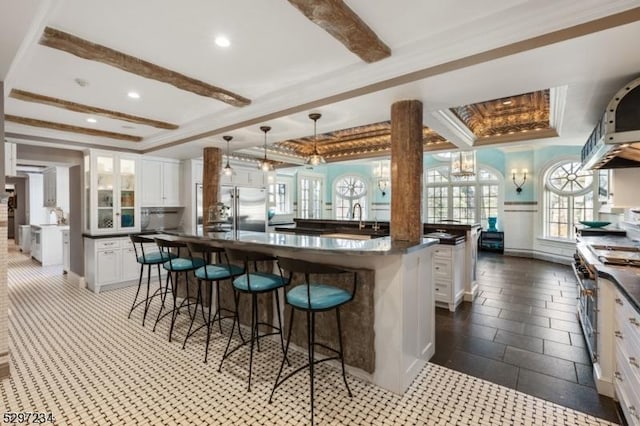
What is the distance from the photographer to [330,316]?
2666mm

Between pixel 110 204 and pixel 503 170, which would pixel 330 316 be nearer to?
pixel 110 204

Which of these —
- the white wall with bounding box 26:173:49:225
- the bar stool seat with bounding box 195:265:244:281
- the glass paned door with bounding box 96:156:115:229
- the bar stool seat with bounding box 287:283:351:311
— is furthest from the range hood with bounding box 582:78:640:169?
the white wall with bounding box 26:173:49:225

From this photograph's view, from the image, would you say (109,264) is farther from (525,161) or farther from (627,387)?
(525,161)

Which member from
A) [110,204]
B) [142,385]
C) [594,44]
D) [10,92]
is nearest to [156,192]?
[110,204]

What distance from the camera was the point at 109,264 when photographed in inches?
197

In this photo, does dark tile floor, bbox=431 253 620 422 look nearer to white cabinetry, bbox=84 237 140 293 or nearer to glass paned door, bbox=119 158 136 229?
white cabinetry, bbox=84 237 140 293

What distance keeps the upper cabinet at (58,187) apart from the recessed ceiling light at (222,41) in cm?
747

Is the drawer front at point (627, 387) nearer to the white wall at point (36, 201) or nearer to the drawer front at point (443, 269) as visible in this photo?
the drawer front at point (443, 269)

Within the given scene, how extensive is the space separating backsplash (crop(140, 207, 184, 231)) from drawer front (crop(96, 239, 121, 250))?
2.24 ft

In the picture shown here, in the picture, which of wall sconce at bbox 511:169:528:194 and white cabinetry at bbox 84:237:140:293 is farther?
wall sconce at bbox 511:169:528:194

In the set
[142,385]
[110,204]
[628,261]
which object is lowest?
[142,385]

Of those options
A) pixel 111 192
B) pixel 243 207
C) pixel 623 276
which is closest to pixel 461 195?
pixel 243 207

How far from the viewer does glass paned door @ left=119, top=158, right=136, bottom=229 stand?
5.31 metres

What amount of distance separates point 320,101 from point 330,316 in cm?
205
